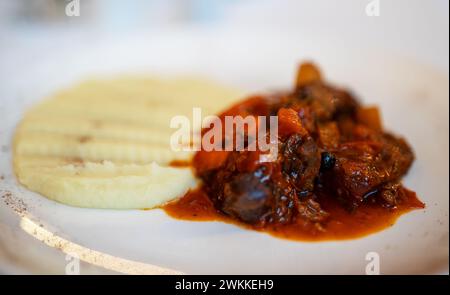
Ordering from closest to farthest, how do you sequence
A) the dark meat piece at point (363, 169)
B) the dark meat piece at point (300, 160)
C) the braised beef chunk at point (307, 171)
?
the braised beef chunk at point (307, 171)
the dark meat piece at point (300, 160)
the dark meat piece at point (363, 169)

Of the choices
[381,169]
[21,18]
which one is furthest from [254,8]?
[381,169]

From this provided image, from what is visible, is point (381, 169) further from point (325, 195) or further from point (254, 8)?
point (254, 8)

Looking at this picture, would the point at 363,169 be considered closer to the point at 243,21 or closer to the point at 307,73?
the point at 307,73

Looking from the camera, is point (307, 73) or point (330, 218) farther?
point (307, 73)

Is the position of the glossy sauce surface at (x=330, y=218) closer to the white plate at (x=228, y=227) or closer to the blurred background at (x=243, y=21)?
the white plate at (x=228, y=227)

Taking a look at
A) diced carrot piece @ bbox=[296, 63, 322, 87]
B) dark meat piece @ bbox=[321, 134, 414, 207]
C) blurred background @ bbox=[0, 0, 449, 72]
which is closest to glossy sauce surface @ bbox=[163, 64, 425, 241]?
dark meat piece @ bbox=[321, 134, 414, 207]

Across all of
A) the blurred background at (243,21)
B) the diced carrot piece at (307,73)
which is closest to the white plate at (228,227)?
the blurred background at (243,21)

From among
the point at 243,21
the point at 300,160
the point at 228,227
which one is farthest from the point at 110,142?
the point at 243,21

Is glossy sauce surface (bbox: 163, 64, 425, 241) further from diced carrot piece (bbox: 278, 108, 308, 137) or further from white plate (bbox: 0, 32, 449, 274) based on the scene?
white plate (bbox: 0, 32, 449, 274)
